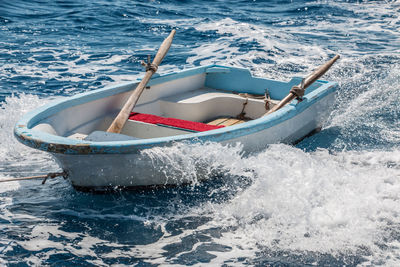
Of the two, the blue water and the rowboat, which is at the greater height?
the rowboat

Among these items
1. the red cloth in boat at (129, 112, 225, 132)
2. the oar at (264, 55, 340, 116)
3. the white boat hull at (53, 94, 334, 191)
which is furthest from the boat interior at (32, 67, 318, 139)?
the oar at (264, 55, 340, 116)

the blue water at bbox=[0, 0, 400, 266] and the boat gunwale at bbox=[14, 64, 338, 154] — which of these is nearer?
the blue water at bbox=[0, 0, 400, 266]

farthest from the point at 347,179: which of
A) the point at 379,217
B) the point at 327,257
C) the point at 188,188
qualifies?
the point at 188,188

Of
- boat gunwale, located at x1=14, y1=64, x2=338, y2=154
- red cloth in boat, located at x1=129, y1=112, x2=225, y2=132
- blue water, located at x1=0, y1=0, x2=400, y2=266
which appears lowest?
blue water, located at x1=0, y1=0, x2=400, y2=266

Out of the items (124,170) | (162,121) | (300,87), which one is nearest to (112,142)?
(124,170)

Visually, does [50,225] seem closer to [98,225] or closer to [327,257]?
[98,225]

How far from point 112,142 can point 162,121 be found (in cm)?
107

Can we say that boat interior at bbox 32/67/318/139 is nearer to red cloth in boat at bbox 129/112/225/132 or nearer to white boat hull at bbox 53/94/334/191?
red cloth in boat at bbox 129/112/225/132

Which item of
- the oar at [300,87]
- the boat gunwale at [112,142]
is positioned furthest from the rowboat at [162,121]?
the oar at [300,87]

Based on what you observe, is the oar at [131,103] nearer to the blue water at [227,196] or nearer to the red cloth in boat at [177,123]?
the red cloth in boat at [177,123]

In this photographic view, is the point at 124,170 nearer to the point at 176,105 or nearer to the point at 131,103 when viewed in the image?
the point at 131,103

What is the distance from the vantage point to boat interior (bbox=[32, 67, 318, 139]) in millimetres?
4812

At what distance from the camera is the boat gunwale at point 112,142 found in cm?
385

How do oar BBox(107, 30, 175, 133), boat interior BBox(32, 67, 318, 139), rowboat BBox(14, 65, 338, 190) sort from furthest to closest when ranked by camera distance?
boat interior BBox(32, 67, 318, 139)
oar BBox(107, 30, 175, 133)
rowboat BBox(14, 65, 338, 190)
